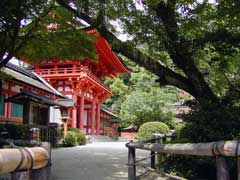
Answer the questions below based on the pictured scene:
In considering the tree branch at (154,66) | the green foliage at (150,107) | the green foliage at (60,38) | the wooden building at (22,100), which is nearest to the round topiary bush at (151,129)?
the wooden building at (22,100)

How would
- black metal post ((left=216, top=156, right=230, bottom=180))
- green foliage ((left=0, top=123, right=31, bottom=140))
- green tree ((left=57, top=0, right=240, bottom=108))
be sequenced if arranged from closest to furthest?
black metal post ((left=216, top=156, right=230, bottom=180)), green tree ((left=57, top=0, right=240, bottom=108)), green foliage ((left=0, top=123, right=31, bottom=140))

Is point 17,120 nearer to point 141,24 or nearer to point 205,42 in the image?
point 141,24

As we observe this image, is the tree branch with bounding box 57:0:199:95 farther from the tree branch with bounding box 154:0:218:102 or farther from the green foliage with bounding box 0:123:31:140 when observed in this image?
the green foliage with bounding box 0:123:31:140

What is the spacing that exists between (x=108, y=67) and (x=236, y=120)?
25.6 m

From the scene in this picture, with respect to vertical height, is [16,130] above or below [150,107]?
below

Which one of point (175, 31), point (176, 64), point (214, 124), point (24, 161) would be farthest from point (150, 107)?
point (24, 161)

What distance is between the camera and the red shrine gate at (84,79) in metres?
25.5

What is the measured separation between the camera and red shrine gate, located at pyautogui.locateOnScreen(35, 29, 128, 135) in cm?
2550

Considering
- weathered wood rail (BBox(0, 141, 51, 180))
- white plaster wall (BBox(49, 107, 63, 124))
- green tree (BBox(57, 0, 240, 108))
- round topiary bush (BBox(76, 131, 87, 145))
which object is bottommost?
round topiary bush (BBox(76, 131, 87, 145))

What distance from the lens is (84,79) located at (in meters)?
25.5

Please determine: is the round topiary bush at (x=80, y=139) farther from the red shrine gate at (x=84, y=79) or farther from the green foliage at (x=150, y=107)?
the green foliage at (x=150, y=107)

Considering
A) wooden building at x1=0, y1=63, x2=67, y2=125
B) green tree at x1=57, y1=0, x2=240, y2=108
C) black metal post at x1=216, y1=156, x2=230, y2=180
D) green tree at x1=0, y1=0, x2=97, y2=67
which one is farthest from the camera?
Answer: wooden building at x1=0, y1=63, x2=67, y2=125

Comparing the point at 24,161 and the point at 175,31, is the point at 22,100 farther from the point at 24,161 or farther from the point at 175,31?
the point at 24,161

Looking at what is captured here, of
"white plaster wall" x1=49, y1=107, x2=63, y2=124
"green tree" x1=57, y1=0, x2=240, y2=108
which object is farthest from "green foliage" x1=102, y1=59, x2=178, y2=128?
"green tree" x1=57, y1=0, x2=240, y2=108
